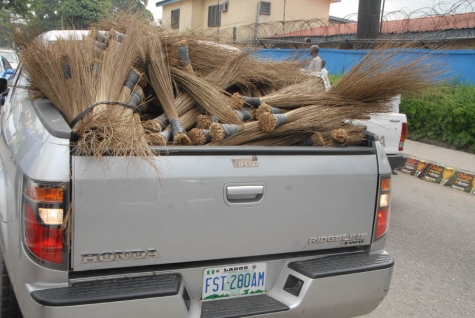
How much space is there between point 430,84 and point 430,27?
9.45m

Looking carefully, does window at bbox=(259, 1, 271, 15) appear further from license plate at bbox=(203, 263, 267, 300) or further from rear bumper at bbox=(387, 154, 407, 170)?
license plate at bbox=(203, 263, 267, 300)

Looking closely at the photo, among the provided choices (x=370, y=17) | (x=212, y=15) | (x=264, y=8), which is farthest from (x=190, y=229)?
(x=212, y=15)

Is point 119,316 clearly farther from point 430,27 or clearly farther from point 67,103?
point 430,27

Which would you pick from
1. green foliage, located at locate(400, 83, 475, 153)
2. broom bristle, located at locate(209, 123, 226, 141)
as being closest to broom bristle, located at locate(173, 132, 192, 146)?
broom bristle, located at locate(209, 123, 226, 141)

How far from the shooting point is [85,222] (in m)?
2.25

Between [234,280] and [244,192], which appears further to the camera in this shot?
A: [234,280]

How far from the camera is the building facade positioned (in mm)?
27578

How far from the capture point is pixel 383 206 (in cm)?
295

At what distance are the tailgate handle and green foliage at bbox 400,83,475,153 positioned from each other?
26.5 ft

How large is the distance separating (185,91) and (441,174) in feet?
21.5

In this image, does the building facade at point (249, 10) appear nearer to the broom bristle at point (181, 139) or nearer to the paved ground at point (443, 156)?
the paved ground at point (443, 156)

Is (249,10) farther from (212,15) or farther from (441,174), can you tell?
(441,174)

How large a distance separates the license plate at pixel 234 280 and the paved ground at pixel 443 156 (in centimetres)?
691

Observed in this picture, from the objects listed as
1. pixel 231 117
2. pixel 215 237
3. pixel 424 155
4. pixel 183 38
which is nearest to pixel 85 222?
pixel 215 237
